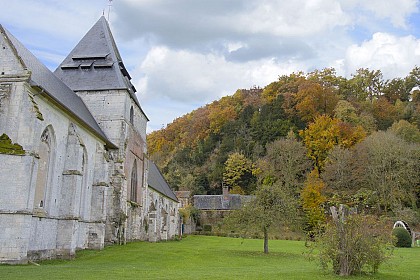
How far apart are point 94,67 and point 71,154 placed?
10.3 metres

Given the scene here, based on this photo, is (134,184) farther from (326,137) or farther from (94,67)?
(326,137)

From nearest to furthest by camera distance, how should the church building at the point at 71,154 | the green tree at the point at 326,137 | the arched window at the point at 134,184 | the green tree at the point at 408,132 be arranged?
1. the church building at the point at 71,154
2. the arched window at the point at 134,184
3. the green tree at the point at 408,132
4. the green tree at the point at 326,137

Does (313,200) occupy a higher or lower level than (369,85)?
lower

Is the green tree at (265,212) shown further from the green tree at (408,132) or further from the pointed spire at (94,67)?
the green tree at (408,132)

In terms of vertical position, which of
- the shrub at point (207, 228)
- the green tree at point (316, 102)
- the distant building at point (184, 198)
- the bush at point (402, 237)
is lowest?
the bush at point (402, 237)

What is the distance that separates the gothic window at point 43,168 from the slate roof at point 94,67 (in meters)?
9.44

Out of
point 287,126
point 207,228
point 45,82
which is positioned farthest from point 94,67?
point 287,126

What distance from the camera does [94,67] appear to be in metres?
27.9

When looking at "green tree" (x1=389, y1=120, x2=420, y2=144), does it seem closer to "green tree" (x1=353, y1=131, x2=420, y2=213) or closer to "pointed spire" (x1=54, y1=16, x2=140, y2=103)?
"green tree" (x1=353, y1=131, x2=420, y2=213)

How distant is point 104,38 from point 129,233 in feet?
48.4

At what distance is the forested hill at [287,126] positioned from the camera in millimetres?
50938

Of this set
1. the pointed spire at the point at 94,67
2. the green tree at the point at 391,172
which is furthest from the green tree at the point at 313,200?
the pointed spire at the point at 94,67

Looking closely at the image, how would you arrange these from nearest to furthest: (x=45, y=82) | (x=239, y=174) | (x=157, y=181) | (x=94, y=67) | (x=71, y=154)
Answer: (x=45, y=82), (x=71, y=154), (x=94, y=67), (x=157, y=181), (x=239, y=174)

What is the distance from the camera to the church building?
15.2 meters
